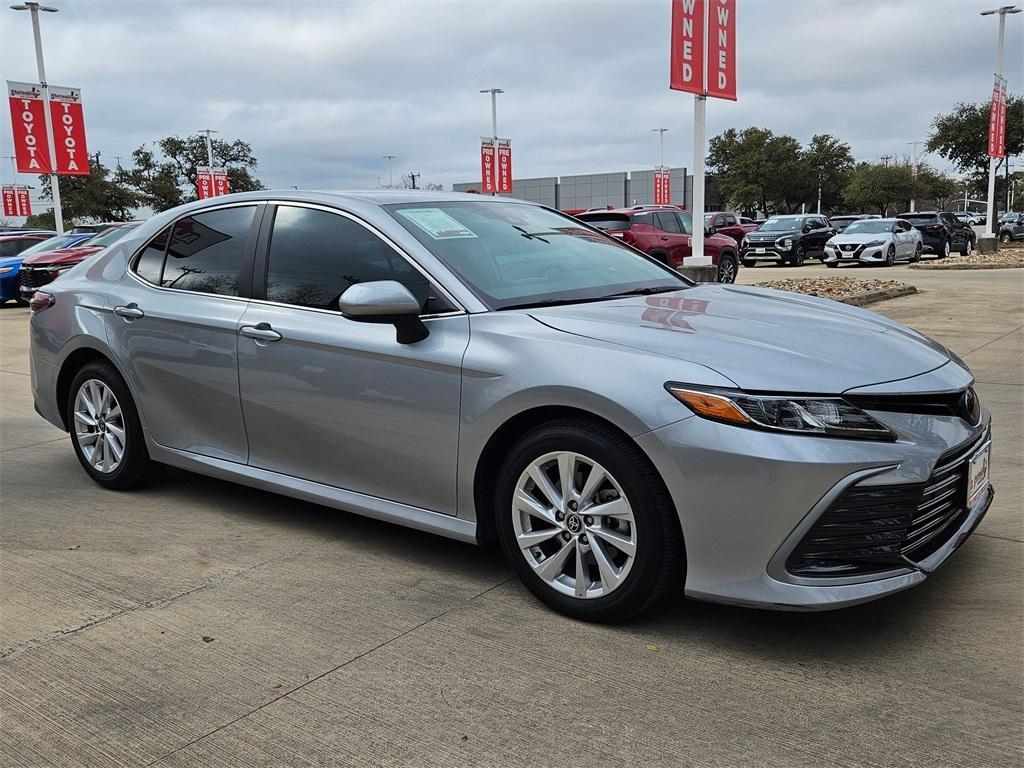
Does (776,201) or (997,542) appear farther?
(776,201)

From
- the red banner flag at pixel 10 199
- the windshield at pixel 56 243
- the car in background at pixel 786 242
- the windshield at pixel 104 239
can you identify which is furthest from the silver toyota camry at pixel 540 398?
the red banner flag at pixel 10 199

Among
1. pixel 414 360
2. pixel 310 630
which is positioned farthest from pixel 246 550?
pixel 414 360

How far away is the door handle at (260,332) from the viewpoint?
13.2 feet

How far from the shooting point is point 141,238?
5.00 meters

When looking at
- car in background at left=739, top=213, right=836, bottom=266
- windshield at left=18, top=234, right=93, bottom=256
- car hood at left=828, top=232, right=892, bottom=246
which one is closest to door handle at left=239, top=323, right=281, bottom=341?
windshield at left=18, top=234, right=93, bottom=256

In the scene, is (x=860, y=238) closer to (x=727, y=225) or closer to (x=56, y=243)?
(x=727, y=225)

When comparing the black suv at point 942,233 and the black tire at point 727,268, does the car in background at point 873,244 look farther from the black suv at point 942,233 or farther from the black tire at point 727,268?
the black tire at point 727,268

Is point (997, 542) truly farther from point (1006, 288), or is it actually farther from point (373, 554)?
point (1006, 288)

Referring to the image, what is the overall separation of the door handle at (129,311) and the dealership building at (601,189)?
74.1m

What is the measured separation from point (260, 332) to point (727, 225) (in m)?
31.3

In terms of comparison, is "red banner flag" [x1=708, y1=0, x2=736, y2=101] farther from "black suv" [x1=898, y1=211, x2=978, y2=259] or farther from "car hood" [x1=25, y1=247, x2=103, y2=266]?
"black suv" [x1=898, y1=211, x2=978, y2=259]

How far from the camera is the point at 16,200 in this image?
63719mm

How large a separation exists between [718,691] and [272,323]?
2413 mm

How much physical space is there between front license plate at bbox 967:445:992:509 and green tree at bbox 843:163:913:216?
7845 centimetres
